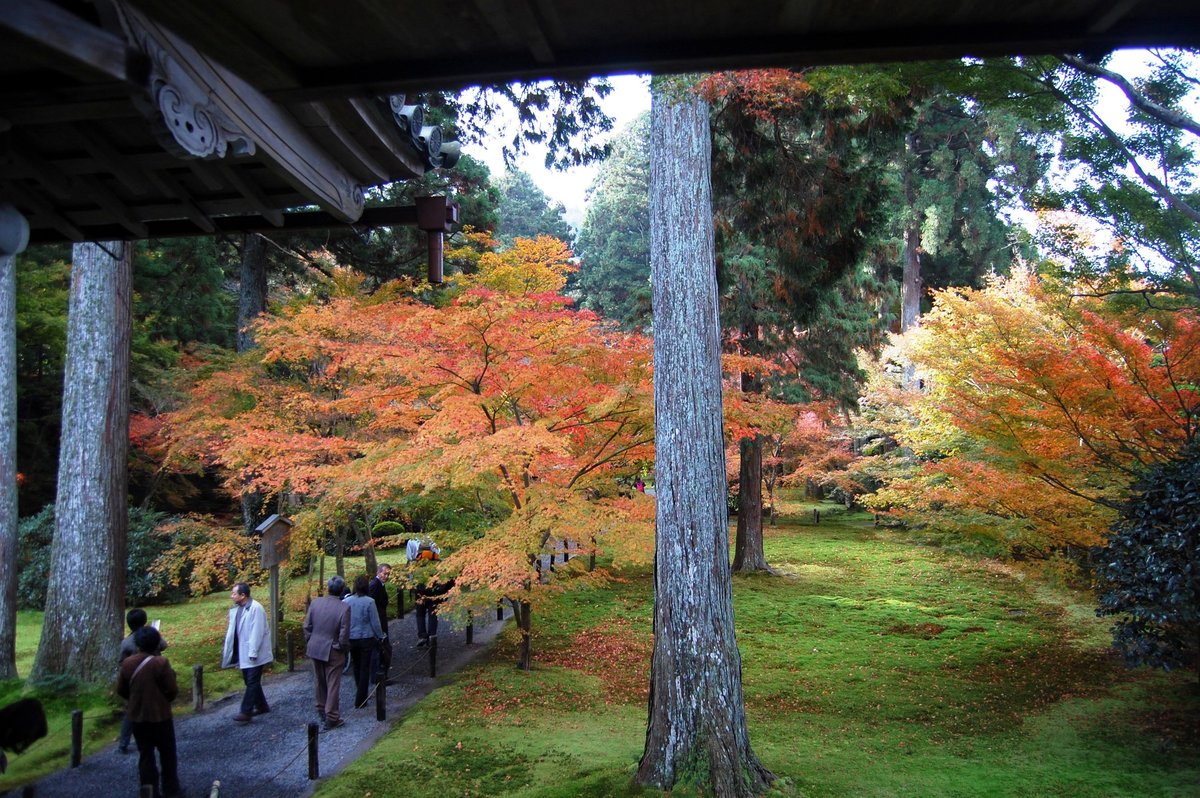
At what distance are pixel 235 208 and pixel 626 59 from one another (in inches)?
74.5

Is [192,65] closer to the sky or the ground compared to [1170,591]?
closer to the sky

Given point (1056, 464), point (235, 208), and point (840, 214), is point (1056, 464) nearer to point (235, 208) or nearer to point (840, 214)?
point (840, 214)

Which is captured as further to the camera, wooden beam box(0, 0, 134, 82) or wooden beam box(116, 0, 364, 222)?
wooden beam box(116, 0, 364, 222)

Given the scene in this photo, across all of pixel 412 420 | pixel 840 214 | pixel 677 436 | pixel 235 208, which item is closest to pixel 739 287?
pixel 840 214

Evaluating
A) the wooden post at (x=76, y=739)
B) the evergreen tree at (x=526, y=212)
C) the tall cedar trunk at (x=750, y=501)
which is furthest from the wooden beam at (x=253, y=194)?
the evergreen tree at (x=526, y=212)

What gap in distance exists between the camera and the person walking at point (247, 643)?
7.88 m

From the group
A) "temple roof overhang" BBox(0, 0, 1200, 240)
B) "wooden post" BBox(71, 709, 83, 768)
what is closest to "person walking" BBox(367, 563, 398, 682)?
"wooden post" BBox(71, 709, 83, 768)

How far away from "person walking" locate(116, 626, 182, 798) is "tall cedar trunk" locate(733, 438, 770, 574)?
43.4 feet

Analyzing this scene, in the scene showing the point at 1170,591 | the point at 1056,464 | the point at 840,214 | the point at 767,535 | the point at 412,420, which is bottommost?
the point at 767,535

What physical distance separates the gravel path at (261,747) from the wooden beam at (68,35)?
602cm

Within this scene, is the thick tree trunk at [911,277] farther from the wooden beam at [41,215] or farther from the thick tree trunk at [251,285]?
the wooden beam at [41,215]

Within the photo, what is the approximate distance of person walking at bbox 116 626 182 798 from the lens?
5863 mm

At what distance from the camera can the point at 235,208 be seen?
10.9 feet

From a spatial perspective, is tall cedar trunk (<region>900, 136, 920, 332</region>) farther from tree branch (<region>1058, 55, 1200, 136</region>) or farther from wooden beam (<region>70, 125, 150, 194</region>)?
wooden beam (<region>70, 125, 150, 194</region>)
